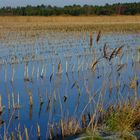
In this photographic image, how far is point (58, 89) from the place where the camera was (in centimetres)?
1141

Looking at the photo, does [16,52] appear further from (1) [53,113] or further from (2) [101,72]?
(1) [53,113]

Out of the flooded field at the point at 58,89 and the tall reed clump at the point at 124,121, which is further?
the flooded field at the point at 58,89

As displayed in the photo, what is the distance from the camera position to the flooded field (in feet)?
25.8

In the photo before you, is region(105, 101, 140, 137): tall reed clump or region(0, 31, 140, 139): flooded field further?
region(0, 31, 140, 139): flooded field

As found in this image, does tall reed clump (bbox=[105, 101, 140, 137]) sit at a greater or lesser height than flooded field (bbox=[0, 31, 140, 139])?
greater

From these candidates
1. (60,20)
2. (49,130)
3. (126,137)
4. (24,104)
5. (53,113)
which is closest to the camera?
(126,137)

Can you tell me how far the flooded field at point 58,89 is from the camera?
7867 mm

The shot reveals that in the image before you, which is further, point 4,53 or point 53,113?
point 4,53

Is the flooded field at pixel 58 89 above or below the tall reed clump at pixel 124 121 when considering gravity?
below

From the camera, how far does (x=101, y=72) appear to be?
1403 cm

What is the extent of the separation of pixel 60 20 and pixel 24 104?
39.8 m

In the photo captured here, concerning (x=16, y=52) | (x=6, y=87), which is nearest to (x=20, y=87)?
(x=6, y=87)

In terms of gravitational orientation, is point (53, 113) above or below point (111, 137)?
below

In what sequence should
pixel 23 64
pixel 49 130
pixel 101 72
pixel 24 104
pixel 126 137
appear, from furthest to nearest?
pixel 23 64 → pixel 101 72 → pixel 24 104 → pixel 49 130 → pixel 126 137
